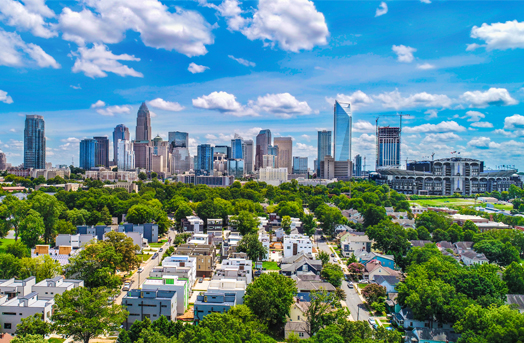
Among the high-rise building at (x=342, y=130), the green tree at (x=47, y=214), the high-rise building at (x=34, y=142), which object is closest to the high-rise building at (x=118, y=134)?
the high-rise building at (x=34, y=142)

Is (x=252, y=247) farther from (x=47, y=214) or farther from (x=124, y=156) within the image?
(x=124, y=156)

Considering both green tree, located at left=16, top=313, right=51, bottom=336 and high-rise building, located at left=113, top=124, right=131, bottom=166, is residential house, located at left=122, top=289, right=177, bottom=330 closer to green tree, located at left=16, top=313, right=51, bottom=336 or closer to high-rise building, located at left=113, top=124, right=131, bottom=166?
green tree, located at left=16, top=313, right=51, bottom=336

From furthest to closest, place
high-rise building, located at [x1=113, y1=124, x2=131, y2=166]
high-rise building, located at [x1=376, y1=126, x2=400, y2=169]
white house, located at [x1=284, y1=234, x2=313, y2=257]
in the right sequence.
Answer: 1. high-rise building, located at [x1=113, y1=124, x2=131, y2=166]
2. high-rise building, located at [x1=376, y1=126, x2=400, y2=169]
3. white house, located at [x1=284, y1=234, x2=313, y2=257]

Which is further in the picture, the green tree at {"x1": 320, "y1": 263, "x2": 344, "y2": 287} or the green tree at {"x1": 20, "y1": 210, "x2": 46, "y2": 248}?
the green tree at {"x1": 20, "y1": 210, "x2": 46, "y2": 248}

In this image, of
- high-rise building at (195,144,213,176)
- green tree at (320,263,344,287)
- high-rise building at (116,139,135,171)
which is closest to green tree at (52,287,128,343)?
green tree at (320,263,344,287)

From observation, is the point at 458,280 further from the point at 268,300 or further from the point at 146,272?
the point at 146,272

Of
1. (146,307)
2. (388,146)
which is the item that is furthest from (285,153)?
(146,307)
